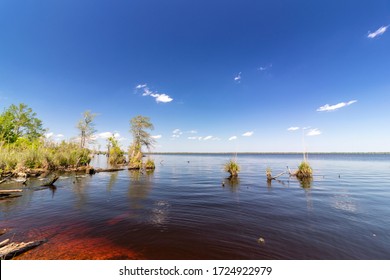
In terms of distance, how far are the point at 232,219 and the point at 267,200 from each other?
5.12 meters

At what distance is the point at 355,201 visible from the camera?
13.1 metres

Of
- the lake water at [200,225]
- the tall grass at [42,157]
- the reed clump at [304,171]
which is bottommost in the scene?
the lake water at [200,225]

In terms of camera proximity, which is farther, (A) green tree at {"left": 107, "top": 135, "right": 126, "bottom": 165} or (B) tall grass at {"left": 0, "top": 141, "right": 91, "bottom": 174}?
(A) green tree at {"left": 107, "top": 135, "right": 126, "bottom": 165}

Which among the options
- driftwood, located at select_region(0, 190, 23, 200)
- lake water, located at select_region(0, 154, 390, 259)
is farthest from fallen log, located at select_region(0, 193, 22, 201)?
lake water, located at select_region(0, 154, 390, 259)

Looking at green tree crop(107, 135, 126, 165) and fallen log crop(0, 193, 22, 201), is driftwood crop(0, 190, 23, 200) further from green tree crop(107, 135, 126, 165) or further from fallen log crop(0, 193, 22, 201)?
green tree crop(107, 135, 126, 165)

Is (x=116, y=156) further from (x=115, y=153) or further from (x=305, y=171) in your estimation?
(x=305, y=171)

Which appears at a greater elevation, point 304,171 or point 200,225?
point 304,171

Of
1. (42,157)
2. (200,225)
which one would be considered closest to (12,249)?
(200,225)

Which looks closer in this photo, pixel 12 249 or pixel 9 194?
pixel 12 249

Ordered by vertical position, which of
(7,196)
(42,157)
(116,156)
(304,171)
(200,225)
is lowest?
(200,225)

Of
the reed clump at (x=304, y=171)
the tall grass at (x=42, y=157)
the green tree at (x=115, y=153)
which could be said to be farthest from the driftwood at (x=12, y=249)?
the green tree at (x=115, y=153)

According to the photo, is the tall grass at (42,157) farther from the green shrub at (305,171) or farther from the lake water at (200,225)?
the green shrub at (305,171)

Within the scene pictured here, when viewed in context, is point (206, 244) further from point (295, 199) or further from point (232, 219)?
point (295, 199)
